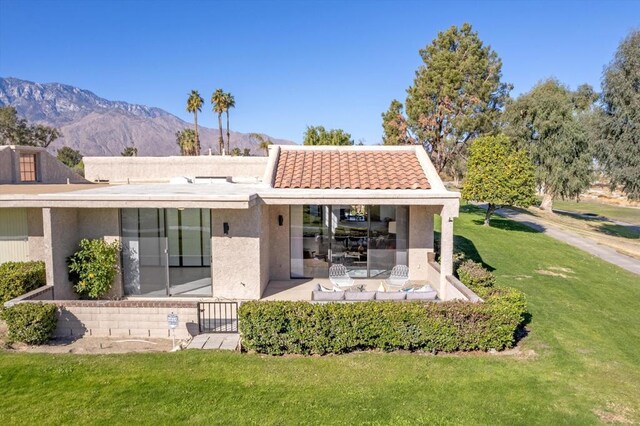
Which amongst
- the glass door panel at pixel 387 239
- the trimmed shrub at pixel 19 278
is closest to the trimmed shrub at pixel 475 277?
the glass door panel at pixel 387 239

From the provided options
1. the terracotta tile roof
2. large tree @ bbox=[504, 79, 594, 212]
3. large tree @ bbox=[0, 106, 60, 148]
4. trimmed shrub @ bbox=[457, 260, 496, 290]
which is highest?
large tree @ bbox=[0, 106, 60, 148]

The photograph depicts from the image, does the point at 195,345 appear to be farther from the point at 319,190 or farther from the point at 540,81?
the point at 540,81

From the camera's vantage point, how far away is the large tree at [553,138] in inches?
1481

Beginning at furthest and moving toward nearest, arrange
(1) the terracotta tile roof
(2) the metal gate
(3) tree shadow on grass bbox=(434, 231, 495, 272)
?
(3) tree shadow on grass bbox=(434, 231, 495, 272) < (1) the terracotta tile roof < (2) the metal gate

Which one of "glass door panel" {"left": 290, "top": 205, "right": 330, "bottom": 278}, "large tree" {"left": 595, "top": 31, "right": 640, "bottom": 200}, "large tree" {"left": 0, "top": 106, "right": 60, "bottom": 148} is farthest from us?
"large tree" {"left": 0, "top": 106, "right": 60, "bottom": 148}

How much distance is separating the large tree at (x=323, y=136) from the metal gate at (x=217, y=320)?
33.0 metres

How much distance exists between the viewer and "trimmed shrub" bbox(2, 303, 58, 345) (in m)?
9.27

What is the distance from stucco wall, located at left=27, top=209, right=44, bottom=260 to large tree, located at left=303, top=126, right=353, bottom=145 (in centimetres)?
3270

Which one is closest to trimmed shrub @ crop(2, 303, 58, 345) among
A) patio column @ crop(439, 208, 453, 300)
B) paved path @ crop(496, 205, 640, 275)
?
patio column @ crop(439, 208, 453, 300)

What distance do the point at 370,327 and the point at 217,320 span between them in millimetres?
4215

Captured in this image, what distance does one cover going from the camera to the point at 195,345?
31.0 feet

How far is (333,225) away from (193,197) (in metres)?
5.47

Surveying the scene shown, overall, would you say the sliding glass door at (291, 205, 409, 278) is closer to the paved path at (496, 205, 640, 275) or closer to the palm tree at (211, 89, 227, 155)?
the paved path at (496, 205, 640, 275)

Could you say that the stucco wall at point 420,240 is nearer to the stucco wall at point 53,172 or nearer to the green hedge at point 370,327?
the green hedge at point 370,327
